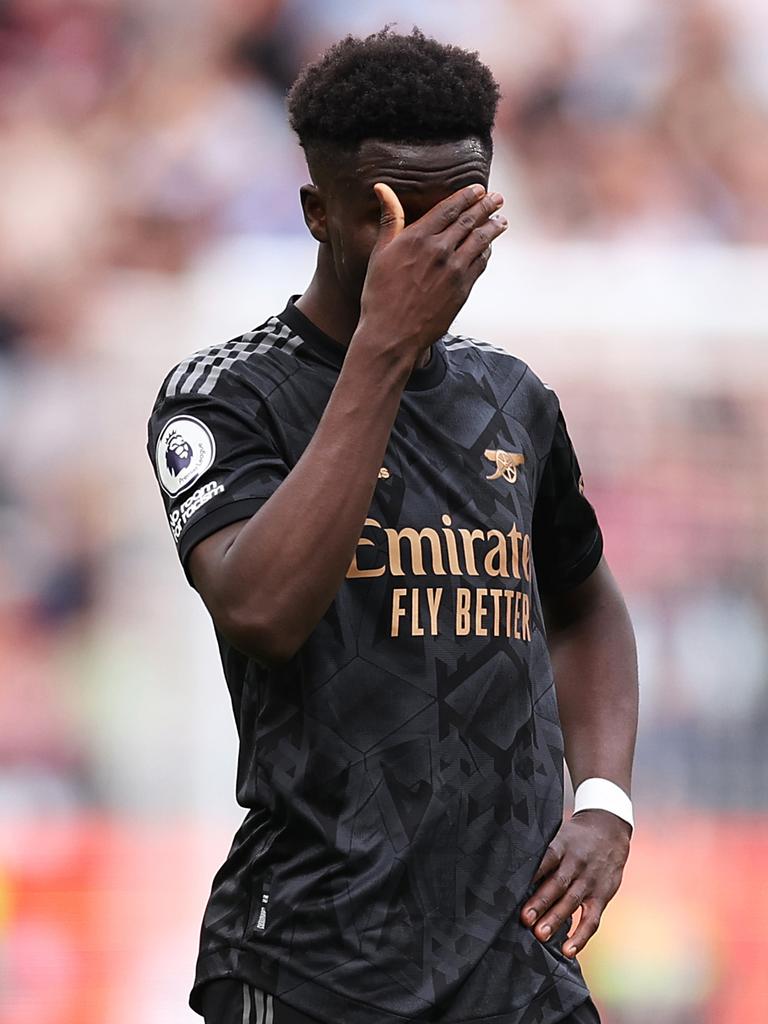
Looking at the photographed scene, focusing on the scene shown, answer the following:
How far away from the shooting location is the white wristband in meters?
2.40

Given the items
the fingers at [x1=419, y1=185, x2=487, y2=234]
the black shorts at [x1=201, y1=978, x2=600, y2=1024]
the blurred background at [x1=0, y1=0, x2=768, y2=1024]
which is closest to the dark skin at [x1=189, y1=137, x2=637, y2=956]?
the fingers at [x1=419, y1=185, x2=487, y2=234]

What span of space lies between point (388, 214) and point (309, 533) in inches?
16.0

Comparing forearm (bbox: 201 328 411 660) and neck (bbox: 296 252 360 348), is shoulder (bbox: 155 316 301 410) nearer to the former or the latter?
neck (bbox: 296 252 360 348)

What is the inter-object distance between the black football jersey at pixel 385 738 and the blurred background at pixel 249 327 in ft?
10.0

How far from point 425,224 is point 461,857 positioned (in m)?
0.77

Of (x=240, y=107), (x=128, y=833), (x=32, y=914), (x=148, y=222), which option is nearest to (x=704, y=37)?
(x=240, y=107)

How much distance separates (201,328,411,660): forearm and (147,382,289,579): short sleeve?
0.22ft

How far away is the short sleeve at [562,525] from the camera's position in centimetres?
251

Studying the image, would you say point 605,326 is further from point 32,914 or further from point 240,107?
point 32,914

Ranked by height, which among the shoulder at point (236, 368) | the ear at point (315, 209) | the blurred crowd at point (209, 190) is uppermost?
the blurred crowd at point (209, 190)

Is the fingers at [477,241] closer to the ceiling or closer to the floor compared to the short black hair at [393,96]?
closer to the floor

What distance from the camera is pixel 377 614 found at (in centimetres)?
211

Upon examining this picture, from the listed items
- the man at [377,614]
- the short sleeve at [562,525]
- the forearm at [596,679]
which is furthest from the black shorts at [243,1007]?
the short sleeve at [562,525]

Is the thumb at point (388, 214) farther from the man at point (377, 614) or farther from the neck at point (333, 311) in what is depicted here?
the neck at point (333, 311)
